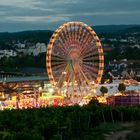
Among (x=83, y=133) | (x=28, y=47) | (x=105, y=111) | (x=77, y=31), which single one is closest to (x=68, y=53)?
(x=77, y=31)

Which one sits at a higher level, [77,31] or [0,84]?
[77,31]

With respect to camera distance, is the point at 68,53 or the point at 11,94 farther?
the point at 11,94

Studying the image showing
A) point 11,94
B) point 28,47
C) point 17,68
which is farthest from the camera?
point 28,47

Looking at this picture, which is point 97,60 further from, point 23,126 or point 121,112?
point 23,126

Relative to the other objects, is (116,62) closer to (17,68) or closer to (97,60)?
(17,68)

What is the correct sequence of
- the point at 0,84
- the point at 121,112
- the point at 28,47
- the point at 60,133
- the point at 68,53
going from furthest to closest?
the point at 28,47 < the point at 0,84 < the point at 68,53 < the point at 121,112 < the point at 60,133

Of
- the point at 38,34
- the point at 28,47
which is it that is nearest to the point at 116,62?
the point at 28,47
